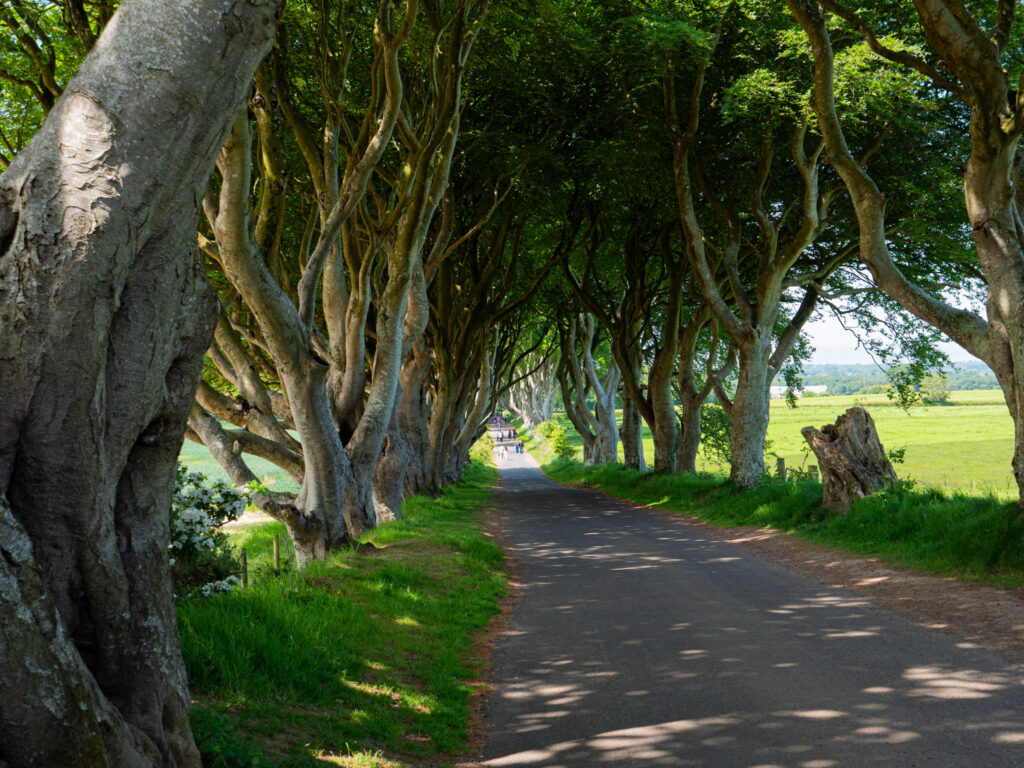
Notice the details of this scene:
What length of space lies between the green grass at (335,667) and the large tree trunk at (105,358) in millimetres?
955

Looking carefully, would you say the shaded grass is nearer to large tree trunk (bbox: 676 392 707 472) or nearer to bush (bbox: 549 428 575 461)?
large tree trunk (bbox: 676 392 707 472)

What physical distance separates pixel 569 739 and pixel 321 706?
62.4 inches

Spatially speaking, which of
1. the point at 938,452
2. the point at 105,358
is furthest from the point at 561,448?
the point at 105,358

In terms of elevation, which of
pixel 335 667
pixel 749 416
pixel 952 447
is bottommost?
pixel 952 447

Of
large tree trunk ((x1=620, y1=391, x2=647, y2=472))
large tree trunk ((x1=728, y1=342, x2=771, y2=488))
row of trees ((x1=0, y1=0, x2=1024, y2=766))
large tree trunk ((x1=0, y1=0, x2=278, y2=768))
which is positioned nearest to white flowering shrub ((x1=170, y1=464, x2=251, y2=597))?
row of trees ((x1=0, y1=0, x2=1024, y2=766))

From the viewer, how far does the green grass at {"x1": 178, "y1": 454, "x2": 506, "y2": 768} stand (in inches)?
177

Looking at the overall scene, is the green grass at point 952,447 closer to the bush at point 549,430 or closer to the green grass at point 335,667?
the green grass at point 335,667

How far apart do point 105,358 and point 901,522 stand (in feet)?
33.9

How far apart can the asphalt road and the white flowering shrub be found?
2.62 m

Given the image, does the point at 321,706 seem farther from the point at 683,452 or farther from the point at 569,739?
the point at 683,452

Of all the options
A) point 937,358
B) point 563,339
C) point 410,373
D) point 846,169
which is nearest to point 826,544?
point 846,169

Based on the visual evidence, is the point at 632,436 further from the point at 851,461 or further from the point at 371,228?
the point at 371,228

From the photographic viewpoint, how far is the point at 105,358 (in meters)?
3.22

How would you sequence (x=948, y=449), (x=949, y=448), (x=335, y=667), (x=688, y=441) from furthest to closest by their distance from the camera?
1. (x=949, y=448)
2. (x=948, y=449)
3. (x=688, y=441)
4. (x=335, y=667)
